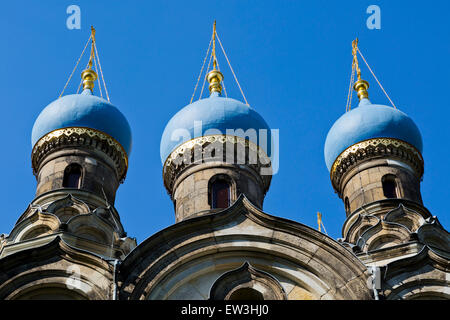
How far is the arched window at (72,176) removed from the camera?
1638 cm

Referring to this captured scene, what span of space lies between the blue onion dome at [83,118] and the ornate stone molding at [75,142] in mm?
79

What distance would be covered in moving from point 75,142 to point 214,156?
2849 millimetres

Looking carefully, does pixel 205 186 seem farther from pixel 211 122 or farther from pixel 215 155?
pixel 211 122

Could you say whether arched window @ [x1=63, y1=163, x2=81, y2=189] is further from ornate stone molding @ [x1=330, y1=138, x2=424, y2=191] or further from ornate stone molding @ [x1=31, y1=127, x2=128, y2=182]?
ornate stone molding @ [x1=330, y1=138, x2=424, y2=191]

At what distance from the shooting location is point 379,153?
55.8 ft

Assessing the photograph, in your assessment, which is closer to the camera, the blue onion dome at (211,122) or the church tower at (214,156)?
the church tower at (214,156)

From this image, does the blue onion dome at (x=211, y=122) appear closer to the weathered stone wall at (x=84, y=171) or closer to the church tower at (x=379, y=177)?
the weathered stone wall at (x=84, y=171)

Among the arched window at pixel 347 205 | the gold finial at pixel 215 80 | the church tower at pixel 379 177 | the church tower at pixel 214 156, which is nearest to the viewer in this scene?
the church tower at pixel 214 156

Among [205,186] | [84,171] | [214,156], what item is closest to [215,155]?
[214,156]

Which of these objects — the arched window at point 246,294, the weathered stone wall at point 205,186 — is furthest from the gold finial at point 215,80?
the arched window at point 246,294

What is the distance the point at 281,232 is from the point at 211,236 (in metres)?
0.89

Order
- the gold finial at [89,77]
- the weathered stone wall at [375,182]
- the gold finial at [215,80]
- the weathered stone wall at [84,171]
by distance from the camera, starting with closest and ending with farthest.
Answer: the weathered stone wall at [84,171], the weathered stone wall at [375,182], the gold finial at [215,80], the gold finial at [89,77]

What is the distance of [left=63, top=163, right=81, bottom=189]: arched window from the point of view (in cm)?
1638

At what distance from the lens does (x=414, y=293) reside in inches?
462
